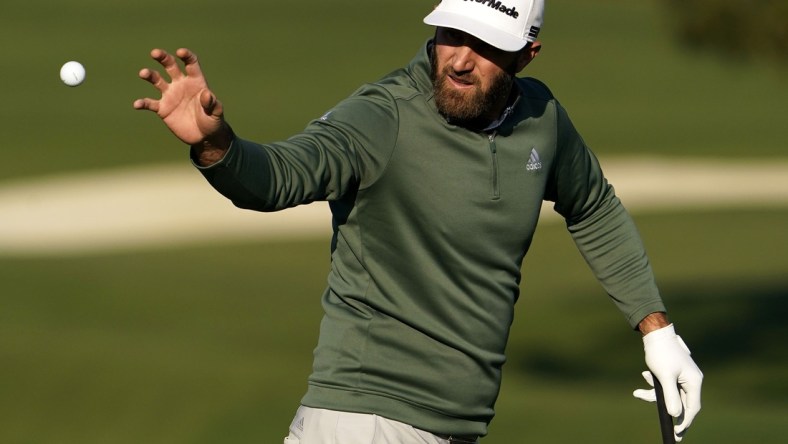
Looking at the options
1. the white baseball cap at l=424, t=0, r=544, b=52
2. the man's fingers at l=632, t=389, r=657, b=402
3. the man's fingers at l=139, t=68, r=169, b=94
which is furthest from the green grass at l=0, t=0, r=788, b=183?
the man's fingers at l=139, t=68, r=169, b=94

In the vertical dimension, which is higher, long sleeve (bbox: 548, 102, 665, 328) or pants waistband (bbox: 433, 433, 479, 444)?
long sleeve (bbox: 548, 102, 665, 328)

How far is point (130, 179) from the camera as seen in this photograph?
2764 centimetres

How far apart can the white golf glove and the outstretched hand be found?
2.27 meters

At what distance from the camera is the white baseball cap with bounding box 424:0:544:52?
532 centimetres

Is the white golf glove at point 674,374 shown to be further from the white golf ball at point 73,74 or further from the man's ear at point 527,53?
the white golf ball at point 73,74

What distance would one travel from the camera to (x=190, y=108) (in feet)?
14.3

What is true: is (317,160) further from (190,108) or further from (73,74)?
(73,74)

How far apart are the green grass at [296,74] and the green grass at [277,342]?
1040cm

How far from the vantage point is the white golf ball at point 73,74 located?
4773mm

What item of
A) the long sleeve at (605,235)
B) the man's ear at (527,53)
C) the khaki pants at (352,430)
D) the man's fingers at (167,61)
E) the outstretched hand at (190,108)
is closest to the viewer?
the man's fingers at (167,61)

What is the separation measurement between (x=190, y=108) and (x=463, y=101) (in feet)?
3.92

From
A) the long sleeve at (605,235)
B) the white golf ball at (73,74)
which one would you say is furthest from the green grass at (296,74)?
the white golf ball at (73,74)

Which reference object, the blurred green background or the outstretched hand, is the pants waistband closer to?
the outstretched hand

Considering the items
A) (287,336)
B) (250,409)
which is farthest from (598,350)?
(250,409)
